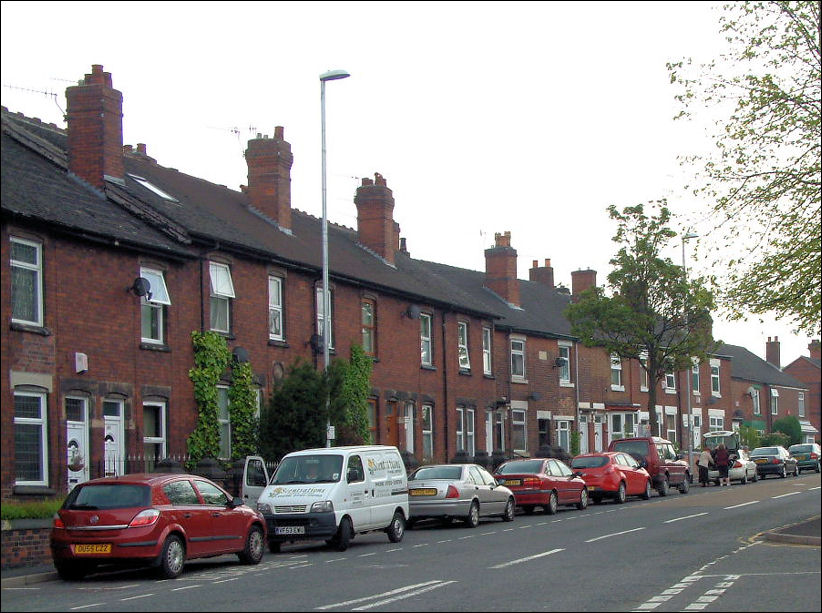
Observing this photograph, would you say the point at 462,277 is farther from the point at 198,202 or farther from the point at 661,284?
the point at 198,202

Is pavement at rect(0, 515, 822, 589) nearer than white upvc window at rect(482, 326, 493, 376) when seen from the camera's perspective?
Yes

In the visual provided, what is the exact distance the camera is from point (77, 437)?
24.2 metres

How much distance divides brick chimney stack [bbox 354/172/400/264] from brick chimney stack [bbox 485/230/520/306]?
11155 mm

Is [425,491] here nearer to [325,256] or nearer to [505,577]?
[325,256]

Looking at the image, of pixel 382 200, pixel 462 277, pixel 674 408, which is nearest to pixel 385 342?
pixel 382 200

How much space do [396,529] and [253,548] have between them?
4.55 metres

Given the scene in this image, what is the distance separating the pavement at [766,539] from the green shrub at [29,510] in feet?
2.85

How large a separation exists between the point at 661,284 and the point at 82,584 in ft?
101

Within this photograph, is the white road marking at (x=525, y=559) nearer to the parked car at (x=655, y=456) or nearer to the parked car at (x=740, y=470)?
the parked car at (x=655, y=456)

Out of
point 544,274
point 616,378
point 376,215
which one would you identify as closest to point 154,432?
point 376,215

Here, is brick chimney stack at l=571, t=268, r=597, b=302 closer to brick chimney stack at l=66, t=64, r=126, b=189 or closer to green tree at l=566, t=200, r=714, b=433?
green tree at l=566, t=200, r=714, b=433

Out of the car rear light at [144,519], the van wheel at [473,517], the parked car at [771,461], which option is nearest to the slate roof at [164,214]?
the car rear light at [144,519]

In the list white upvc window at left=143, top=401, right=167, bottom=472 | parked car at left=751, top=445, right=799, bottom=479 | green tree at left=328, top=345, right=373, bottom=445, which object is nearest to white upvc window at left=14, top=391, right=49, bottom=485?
white upvc window at left=143, top=401, right=167, bottom=472

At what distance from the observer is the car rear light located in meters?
17.0
